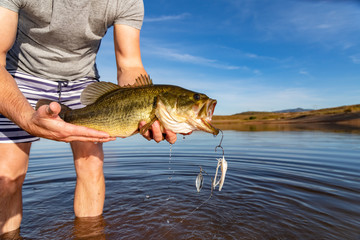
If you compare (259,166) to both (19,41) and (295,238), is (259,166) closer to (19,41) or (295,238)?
(295,238)

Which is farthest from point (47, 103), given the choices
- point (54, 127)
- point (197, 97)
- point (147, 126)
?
point (197, 97)

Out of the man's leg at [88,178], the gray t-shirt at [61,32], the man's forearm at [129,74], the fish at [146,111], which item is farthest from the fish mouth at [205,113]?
the gray t-shirt at [61,32]

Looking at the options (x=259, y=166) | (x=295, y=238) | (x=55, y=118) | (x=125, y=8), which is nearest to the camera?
(x=55, y=118)

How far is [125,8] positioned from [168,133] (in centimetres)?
205

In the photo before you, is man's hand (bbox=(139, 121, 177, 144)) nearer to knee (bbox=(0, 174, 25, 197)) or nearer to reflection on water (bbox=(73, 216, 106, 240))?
reflection on water (bbox=(73, 216, 106, 240))

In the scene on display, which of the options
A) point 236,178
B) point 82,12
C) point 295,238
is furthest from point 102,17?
point 236,178

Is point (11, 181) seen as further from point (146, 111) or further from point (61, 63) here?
point (146, 111)

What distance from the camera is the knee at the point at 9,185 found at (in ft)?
11.0

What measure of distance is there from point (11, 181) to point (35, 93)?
123 cm

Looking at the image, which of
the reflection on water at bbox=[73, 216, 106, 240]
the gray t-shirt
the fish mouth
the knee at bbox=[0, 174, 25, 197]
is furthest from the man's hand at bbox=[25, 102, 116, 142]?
the reflection on water at bbox=[73, 216, 106, 240]

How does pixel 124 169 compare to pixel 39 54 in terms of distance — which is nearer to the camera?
pixel 39 54

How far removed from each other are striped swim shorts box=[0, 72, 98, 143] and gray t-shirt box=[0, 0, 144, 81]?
0.10 m

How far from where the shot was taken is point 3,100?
2664mm

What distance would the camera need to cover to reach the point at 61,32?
11.5ft
